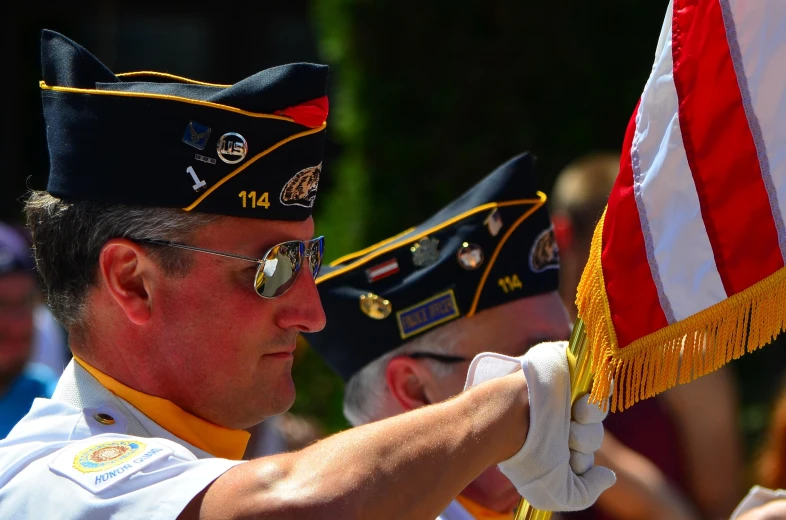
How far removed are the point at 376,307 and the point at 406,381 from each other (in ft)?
0.70

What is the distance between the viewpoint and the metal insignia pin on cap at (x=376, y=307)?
299 centimetres

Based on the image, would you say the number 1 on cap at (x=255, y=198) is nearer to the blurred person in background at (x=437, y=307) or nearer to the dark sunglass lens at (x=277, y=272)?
the dark sunglass lens at (x=277, y=272)

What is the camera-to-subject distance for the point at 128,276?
2.14 m

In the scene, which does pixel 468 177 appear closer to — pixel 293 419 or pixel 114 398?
pixel 293 419

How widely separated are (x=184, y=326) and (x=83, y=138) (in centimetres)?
40

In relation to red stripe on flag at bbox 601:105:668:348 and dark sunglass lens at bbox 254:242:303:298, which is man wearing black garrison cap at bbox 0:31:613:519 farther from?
red stripe on flag at bbox 601:105:668:348

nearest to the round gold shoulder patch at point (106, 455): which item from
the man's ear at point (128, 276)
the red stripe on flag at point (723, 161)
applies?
the man's ear at point (128, 276)

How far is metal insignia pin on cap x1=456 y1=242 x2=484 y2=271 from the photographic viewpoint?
301 centimetres

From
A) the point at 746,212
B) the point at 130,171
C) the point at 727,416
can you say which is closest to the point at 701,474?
the point at 727,416

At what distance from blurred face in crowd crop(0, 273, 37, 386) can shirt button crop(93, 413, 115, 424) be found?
3028mm

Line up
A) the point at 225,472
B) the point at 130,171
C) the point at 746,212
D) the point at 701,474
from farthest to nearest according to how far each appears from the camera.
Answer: the point at 701,474
the point at 130,171
the point at 746,212
the point at 225,472

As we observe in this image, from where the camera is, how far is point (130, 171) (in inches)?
83.3

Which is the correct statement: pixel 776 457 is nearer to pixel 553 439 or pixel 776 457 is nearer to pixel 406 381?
pixel 406 381

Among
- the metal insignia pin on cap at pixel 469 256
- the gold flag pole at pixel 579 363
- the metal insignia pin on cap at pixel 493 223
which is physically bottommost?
the metal insignia pin on cap at pixel 469 256
